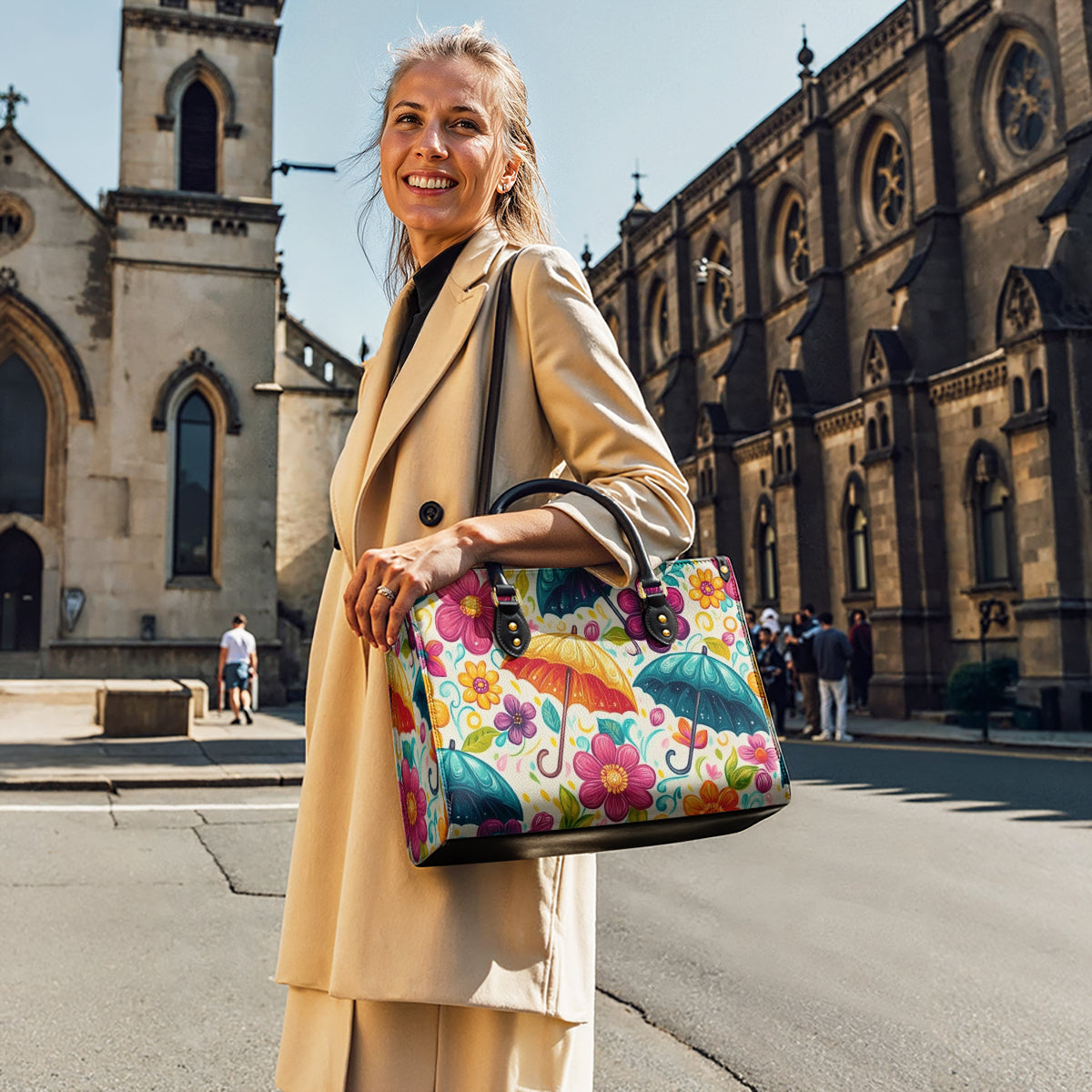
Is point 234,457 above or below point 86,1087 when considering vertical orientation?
above

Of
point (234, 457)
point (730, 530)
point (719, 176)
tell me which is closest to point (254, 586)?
point (234, 457)

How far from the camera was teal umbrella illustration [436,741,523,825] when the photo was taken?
1331 millimetres

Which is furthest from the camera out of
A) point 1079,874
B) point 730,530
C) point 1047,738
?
point 730,530

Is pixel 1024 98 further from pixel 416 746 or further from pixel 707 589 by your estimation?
pixel 416 746

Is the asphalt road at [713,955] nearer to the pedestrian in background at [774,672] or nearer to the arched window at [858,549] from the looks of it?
the pedestrian in background at [774,672]

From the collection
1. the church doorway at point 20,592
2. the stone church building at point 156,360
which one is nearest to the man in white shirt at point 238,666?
the stone church building at point 156,360

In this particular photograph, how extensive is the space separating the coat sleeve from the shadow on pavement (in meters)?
6.82

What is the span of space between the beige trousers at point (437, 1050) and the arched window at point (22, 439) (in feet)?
84.0

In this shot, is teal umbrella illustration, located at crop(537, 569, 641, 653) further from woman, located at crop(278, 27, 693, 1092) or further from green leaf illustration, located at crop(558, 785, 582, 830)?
green leaf illustration, located at crop(558, 785, 582, 830)

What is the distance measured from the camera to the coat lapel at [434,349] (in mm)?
1662

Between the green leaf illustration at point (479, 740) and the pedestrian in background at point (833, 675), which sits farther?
the pedestrian in background at point (833, 675)

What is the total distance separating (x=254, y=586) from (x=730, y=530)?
13.7m

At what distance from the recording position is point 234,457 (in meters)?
24.7

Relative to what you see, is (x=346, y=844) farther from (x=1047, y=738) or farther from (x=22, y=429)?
(x=22, y=429)
